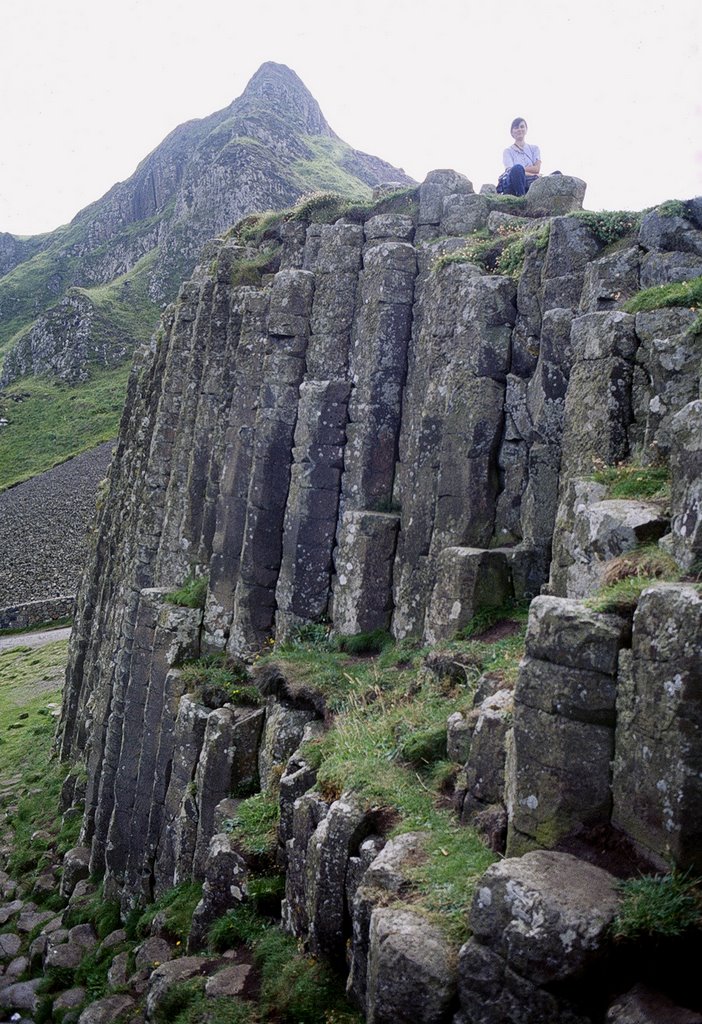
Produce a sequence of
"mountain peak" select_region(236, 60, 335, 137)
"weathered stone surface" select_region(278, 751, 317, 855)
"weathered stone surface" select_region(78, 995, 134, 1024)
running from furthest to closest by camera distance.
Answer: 1. "mountain peak" select_region(236, 60, 335, 137)
2. "weathered stone surface" select_region(78, 995, 134, 1024)
3. "weathered stone surface" select_region(278, 751, 317, 855)

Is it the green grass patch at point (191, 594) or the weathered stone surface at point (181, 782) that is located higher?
the green grass patch at point (191, 594)

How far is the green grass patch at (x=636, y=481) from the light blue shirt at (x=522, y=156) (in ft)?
37.3

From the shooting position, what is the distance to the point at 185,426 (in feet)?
91.8

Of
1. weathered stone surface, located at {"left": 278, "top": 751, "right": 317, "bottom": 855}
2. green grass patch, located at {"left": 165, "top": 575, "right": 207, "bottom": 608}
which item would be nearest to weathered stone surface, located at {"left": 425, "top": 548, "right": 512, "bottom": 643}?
weathered stone surface, located at {"left": 278, "top": 751, "right": 317, "bottom": 855}

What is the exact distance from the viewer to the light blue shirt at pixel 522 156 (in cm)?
1956

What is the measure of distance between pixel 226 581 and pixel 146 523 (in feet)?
29.0

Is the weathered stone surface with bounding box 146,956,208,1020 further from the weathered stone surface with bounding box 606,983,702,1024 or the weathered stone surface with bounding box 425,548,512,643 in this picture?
the weathered stone surface with bounding box 606,983,702,1024

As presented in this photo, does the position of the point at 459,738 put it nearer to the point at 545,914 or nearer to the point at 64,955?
the point at 545,914

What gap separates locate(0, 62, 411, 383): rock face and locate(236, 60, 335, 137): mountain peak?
0.64ft

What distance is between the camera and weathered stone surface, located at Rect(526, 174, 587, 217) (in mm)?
17703

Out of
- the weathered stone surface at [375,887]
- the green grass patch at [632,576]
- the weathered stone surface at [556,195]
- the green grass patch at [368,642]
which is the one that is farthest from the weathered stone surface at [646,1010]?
the weathered stone surface at [556,195]

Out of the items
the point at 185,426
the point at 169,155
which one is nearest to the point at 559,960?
the point at 185,426

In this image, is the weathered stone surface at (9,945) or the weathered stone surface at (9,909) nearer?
the weathered stone surface at (9,945)

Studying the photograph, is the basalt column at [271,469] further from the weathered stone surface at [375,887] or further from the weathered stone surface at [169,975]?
the weathered stone surface at [375,887]
